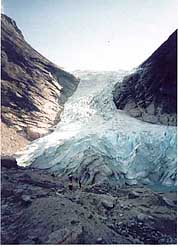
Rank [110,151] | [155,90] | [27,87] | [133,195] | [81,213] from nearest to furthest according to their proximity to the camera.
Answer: [81,213] → [133,195] → [110,151] → [155,90] → [27,87]

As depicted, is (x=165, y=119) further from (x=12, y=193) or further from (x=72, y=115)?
(x=12, y=193)

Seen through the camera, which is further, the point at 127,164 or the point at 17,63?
the point at 17,63

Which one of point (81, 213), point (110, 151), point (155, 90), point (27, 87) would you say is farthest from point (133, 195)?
point (27, 87)

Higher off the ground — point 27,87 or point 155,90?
point 27,87

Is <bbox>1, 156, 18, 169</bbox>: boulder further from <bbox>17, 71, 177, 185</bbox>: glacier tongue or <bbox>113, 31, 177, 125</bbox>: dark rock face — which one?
<bbox>113, 31, 177, 125</bbox>: dark rock face

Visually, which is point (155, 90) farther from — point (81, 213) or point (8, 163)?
point (81, 213)

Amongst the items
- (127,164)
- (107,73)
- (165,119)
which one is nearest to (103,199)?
(127,164)
